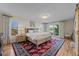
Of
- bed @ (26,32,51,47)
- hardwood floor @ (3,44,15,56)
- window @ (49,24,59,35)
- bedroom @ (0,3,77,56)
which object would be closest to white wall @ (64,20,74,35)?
bedroom @ (0,3,77,56)

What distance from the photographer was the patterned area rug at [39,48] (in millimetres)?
2021

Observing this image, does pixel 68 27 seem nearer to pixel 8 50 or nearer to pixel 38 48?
pixel 38 48

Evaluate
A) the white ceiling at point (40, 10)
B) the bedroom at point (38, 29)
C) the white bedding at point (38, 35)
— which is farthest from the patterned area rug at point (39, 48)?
the white ceiling at point (40, 10)

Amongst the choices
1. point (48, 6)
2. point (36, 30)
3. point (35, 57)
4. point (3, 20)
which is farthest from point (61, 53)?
point (3, 20)

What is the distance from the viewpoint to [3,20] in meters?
1.97

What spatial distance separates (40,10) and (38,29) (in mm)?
404

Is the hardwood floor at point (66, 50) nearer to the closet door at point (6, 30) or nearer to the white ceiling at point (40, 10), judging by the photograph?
the white ceiling at point (40, 10)

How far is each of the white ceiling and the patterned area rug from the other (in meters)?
0.55

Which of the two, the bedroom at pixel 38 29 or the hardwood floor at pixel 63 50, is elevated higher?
the bedroom at pixel 38 29

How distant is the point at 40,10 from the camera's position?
2.00 m

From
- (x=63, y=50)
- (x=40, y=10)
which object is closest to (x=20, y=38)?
(x=40, y=10)

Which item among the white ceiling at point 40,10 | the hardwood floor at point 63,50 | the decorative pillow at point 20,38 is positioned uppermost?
the white ceiling at point 40,10

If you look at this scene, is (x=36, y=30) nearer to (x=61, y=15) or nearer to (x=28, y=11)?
(x=28, y=11)

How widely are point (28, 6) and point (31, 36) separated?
634 millimetres
